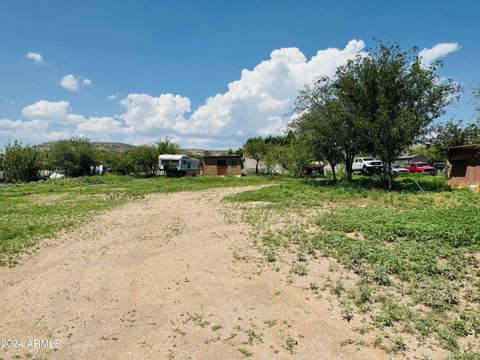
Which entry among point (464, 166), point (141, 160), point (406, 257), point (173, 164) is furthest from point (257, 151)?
point (406, 257)

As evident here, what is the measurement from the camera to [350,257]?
22.6 feet

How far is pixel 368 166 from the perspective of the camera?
3684 cm

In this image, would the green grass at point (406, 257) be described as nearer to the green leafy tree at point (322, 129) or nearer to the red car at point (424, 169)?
the green leafy tree at point (322, 129)

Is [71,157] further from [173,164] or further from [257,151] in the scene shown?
[257,151]

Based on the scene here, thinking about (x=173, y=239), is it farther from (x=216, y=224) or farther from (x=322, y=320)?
(x=322, y=320)

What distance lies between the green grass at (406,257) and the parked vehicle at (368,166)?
78.5ft

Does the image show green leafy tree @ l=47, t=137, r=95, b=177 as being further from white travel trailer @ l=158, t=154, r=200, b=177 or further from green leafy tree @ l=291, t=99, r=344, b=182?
green leafy tree @ l=291, t=99, r=344, b=182

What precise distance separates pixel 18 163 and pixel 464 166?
4200 centimetres

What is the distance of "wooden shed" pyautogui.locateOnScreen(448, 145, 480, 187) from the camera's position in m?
19.2

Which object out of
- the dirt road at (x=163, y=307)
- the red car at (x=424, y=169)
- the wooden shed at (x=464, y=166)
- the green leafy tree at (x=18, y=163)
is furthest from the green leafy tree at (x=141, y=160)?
the dirt road at (x=163, y=307)

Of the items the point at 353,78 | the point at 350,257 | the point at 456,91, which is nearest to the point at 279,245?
the point at 350,257

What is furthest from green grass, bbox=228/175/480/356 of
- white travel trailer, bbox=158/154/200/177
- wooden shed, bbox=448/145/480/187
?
white travel trailer, bbox=158/154/200/177

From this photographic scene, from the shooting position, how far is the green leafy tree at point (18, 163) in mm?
36844

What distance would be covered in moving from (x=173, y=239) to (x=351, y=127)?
16283mm
